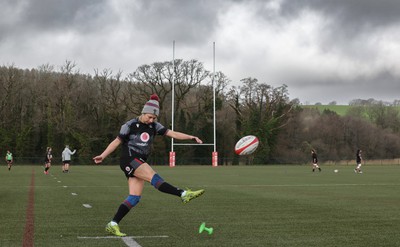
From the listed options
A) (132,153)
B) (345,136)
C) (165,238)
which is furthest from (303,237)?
(345,136)

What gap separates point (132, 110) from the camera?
72.1 meters

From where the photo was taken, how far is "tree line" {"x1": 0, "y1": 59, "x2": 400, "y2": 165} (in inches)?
2798

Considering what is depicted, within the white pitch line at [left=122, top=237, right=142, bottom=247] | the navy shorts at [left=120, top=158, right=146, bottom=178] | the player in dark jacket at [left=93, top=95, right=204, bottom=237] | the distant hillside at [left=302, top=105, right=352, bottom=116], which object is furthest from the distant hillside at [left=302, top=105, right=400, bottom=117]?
the white pitch line at [left=122, top=237, right=142, bottom=247]

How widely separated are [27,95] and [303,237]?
74.1 meters

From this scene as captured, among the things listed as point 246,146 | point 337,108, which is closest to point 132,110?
point 246,146

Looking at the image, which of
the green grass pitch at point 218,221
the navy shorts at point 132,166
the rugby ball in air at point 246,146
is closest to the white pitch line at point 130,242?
the green grass pitch at point 218,221

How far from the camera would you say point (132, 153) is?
25.6 ft

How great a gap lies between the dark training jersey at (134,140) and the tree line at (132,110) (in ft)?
188

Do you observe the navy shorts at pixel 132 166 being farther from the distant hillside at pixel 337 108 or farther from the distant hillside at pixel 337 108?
the distant hillside at pixel 337 108

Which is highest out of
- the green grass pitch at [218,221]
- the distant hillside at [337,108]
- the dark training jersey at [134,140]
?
the distant hillside at [337,108]

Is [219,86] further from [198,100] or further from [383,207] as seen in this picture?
[383,207]

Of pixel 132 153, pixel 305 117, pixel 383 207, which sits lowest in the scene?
pixel 383 207

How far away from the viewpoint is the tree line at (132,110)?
7106cm

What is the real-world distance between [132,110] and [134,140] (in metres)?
64.7
